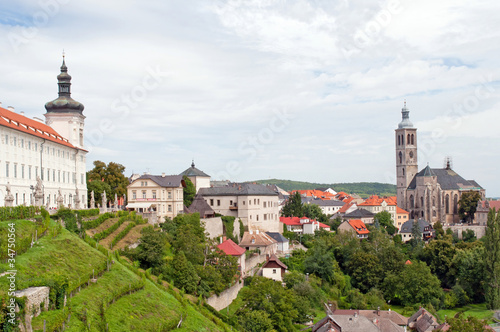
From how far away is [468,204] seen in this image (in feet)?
345

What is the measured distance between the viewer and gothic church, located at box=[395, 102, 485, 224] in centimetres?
10988

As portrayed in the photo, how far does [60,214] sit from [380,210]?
87557 mm

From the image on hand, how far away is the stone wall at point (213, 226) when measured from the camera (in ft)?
186

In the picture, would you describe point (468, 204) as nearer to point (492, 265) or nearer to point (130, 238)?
point (492, 265)

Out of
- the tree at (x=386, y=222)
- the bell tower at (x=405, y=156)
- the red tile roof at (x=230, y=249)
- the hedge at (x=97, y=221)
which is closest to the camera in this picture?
the hedge at (x=97, y=221)

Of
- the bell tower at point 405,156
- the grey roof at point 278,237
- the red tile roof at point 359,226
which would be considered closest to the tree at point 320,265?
the grey roof at point 278,237

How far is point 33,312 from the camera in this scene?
1973 cm

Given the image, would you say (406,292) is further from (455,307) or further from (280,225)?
(280,225)

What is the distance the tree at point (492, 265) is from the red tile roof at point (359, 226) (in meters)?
26.6

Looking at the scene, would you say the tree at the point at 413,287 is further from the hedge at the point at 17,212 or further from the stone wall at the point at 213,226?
the hedge at the point at 17,212

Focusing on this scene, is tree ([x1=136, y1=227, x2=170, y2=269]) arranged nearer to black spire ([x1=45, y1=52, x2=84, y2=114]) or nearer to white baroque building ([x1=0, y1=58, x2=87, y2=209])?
white baroque building ([x1=0, y1=58, x2=87, y2=209])

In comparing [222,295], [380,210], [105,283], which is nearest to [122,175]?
[222,295]

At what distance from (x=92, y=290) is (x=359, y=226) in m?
73.6

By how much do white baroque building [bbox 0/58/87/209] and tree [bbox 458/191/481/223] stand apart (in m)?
77.4
